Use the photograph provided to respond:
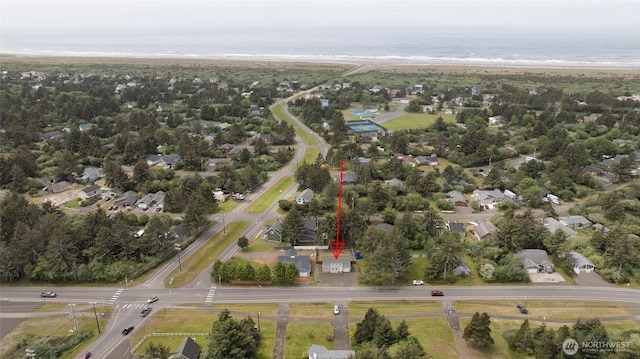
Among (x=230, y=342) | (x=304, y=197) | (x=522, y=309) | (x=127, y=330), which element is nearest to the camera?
(x=230, y=342)

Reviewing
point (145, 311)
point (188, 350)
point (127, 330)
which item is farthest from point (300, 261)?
point (127, 330)

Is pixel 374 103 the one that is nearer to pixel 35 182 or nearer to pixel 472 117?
pixel 472 117

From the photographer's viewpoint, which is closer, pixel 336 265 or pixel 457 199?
pixel 336 265

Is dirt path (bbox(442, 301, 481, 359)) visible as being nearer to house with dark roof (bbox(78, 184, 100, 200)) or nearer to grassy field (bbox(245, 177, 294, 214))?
grassy field (bbox(245, 177, 294, 214))

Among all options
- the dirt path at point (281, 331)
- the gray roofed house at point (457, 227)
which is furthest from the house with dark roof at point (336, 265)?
the gray roofed house at point (457, 227)

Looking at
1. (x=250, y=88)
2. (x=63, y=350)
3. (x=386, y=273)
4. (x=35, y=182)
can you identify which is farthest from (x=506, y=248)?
(x=250, y=88)

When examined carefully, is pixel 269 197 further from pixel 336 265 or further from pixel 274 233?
pixel 336 265

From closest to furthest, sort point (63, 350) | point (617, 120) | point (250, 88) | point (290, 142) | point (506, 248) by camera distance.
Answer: point (63, 350), point (506, 248), point (290, 142), point (617, 120), point (250, 88)
